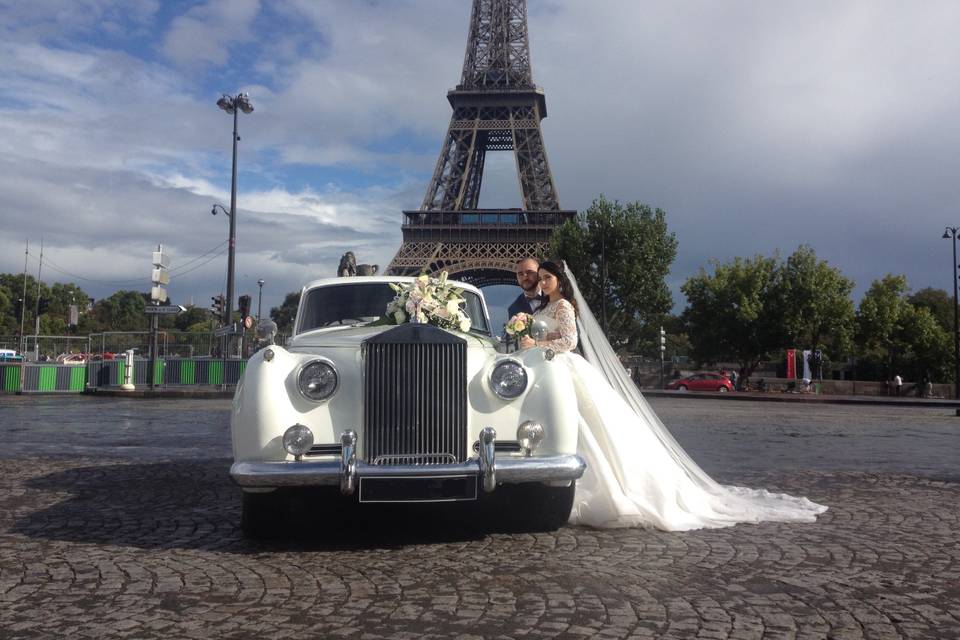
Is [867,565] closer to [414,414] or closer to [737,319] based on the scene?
[414,414]

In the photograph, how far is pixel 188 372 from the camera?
26.1 m

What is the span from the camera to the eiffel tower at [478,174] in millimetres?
49031

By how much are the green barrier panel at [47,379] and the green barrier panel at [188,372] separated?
3971 mm

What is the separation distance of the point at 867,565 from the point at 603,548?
4.45ft

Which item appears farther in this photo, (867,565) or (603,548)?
(603,548)

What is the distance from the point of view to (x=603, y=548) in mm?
4691

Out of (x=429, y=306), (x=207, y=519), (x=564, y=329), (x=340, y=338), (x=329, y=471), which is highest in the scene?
(x=429, y=306)

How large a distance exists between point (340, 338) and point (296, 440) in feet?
3.56

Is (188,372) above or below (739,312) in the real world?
below

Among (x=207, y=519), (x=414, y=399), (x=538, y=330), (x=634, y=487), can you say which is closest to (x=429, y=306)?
(x=538, y=330)

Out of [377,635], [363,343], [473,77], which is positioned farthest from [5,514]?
[473,77]

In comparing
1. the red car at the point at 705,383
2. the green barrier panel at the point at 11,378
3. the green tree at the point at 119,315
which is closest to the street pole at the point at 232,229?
the green barrier panel at the point at 11,378

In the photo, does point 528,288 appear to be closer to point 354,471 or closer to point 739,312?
point 354,471

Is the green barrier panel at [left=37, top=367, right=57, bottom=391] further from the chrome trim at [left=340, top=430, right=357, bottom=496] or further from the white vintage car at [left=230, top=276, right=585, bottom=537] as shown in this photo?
→ the chrome trim at [left=340, top=430, right=357, bottom=496]
